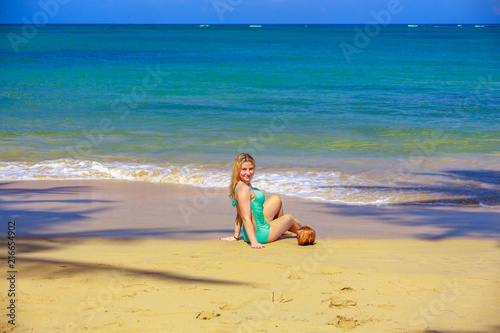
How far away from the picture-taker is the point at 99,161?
1173 centimetres

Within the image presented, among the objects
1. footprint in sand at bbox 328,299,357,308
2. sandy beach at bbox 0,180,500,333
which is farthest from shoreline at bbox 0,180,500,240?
footprint in sand at bbox 328,299,357,308

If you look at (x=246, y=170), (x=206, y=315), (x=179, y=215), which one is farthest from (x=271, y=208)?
(x=206, y=315)

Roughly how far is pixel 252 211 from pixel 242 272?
122 cm

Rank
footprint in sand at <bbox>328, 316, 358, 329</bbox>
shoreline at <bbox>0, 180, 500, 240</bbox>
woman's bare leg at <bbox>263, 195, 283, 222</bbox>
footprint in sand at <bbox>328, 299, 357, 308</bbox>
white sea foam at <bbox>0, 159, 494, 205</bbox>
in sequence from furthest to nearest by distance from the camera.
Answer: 1. white sea foam at <bbox>0, 159, 494, 205</bbox>
2. shoreline at <bbox>0, 180, 500, 240</bbox>
3. woman's bare leg at <bbox>263, 195, 283, 222</bbox>
4. footprint in sand at <bbox>328, 299, 357, 308</bbox>
5. footprint in sand at <bbox>328, 316, 358, 329</bbox>

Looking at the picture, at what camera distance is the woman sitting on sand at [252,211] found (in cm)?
596

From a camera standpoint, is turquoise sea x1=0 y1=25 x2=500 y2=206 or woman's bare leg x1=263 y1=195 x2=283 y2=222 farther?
turquoise sea x1=0 y1=25 x2=500 y2=206

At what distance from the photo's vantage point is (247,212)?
19.6 feet

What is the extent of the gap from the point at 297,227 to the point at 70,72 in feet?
99.0

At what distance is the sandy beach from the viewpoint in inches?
159

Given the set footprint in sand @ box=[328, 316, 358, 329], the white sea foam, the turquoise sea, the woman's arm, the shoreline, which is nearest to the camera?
footprint in sand @ box=[328, 316, 358, 329]

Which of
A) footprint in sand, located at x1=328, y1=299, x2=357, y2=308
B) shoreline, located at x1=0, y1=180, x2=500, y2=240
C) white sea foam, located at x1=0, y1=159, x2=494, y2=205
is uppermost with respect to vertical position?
white sea foam, located at x1=0, y1=159, x2=494, y2=205

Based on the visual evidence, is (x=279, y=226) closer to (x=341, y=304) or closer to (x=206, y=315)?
(x=341, y=304)

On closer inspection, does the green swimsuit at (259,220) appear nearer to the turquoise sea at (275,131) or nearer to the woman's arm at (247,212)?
the woman's arm at (247,212)

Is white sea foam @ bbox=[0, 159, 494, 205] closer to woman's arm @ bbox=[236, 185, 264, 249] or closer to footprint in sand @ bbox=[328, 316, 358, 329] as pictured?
woman's arm @ bbox=[236, 185, 264, 249]
